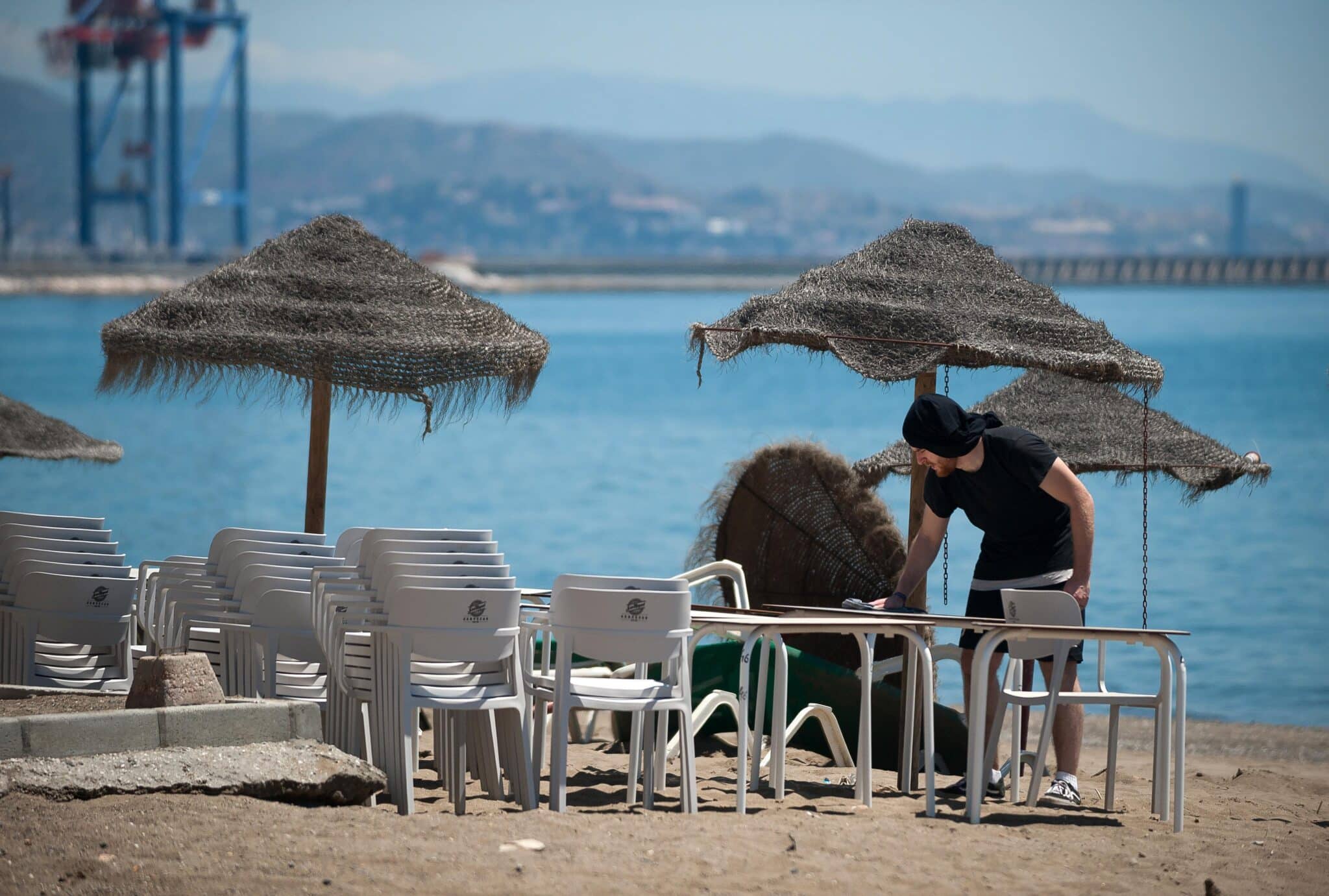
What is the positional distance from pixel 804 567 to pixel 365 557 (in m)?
3.60

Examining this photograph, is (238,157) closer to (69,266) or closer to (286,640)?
(69,266)

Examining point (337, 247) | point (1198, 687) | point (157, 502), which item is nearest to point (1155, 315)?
point (157, 502)

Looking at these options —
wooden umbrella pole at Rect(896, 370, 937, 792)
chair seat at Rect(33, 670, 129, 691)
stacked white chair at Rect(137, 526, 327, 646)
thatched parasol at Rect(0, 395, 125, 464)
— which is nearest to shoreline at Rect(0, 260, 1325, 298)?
thatched parasol at Rect(0, 395, 125, 464)

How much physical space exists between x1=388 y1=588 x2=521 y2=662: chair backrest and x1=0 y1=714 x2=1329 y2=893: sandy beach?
1.71 feet

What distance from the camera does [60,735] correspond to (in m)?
4.68

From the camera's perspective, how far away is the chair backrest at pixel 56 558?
20.8ft

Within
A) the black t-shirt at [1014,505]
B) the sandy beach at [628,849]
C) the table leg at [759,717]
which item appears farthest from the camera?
the table leg at [759,717]

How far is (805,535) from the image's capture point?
28.2 ft

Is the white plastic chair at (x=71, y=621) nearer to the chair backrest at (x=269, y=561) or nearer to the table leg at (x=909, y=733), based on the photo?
the chair backrest at (x=269, y=561)

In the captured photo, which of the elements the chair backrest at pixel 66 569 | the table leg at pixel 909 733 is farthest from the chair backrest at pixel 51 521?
the table leg at pixel 909 733

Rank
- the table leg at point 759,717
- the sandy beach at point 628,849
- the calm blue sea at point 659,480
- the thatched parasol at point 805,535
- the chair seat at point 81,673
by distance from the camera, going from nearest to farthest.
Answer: the sandy beach at point 628,849, the table leg at point 759,717, the chair seat at point 81,673, the thatched parasol at point 805,535, the calm blue sea at point 659,480

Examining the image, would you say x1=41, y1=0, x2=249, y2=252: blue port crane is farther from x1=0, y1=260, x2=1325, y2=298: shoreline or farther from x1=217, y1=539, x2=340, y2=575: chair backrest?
x1=217, y1=539, x2=340, y2=575: chair backrest

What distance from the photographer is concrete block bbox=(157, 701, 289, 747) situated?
4.84 metres

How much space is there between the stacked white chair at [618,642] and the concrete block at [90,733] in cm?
127
